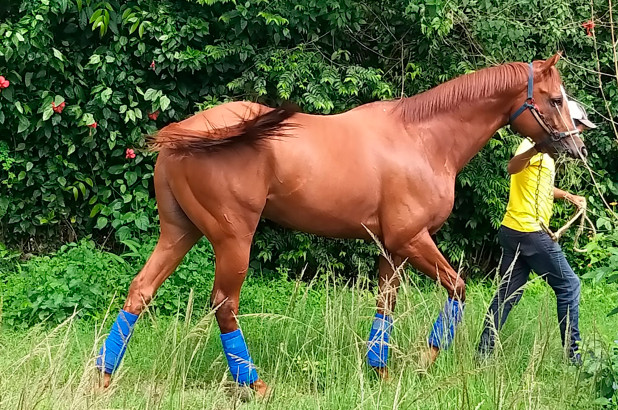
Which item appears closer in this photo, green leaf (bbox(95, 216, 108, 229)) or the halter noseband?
the halter noseband

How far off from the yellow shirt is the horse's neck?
1.02ft

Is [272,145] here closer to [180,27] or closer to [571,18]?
[180,27]

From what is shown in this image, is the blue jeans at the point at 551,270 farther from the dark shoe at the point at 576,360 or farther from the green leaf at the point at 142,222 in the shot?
the green leaf at the point at 142,222

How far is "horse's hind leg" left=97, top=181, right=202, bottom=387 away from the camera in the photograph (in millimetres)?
3215

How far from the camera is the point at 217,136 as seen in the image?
3096 millimetres

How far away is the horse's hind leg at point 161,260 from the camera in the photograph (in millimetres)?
3215

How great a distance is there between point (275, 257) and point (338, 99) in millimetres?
1482

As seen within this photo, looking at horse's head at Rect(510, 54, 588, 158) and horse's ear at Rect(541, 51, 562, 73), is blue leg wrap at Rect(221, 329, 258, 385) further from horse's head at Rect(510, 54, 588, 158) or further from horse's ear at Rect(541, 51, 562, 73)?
horse's ear at Rect(541, 51, 562, 73)

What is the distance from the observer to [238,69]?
17.0ft

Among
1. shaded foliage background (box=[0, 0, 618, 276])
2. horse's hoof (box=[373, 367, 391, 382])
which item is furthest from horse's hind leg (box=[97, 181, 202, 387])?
shaded foliage background (box=[0, 0, 618, 276])

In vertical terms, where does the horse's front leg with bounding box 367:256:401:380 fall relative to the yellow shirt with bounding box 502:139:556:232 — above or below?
below

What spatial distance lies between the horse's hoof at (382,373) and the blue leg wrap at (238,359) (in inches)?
25.1

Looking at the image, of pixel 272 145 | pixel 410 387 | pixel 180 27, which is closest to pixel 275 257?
pixel 180 27

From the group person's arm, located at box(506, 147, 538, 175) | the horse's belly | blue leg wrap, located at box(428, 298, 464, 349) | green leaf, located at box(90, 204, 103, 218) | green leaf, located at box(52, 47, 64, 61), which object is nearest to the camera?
blue leg wrap, located at box(428, 298, 464, 349)
